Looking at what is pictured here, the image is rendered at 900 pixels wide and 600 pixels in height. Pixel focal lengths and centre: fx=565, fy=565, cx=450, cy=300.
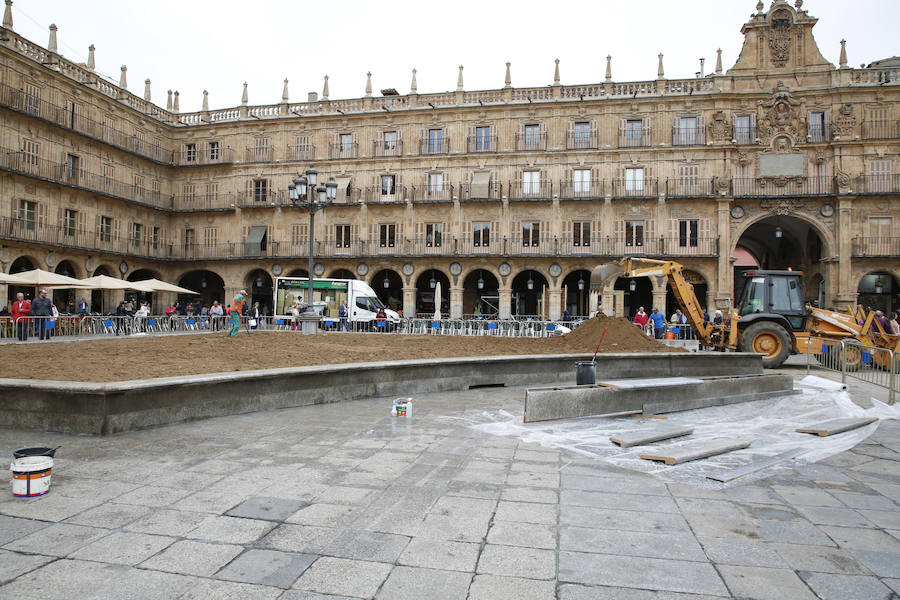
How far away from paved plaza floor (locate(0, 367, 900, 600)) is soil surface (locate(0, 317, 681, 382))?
2.44 metres

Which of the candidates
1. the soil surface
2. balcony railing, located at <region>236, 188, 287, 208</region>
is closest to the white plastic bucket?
the soil surface

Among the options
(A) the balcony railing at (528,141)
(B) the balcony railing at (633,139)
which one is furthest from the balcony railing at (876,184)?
(A) the balcony railing at (528,141)

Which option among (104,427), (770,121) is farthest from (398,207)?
(104,427)

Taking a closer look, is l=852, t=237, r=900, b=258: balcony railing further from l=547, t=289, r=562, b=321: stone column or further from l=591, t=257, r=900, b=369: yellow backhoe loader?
l=547, t=289, r=562, b=321: stone column

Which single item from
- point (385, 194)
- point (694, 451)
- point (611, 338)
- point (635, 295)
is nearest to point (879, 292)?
point (635, 295)

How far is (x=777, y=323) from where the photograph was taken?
15.7 m

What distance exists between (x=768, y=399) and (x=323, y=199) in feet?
45.3

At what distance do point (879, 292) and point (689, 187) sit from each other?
437 inches

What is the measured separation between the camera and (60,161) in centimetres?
2789

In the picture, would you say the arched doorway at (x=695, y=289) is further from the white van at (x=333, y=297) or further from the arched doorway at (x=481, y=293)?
the white van at (x=333, y=297)

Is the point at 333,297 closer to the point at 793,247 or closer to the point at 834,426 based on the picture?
the point at 834,426

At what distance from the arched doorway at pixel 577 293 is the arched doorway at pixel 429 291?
279 inches

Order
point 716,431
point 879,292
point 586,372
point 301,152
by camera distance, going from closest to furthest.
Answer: point 716,431, point 586,372, point 879,292, point 301,152

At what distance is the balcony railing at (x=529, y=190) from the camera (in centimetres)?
3103
